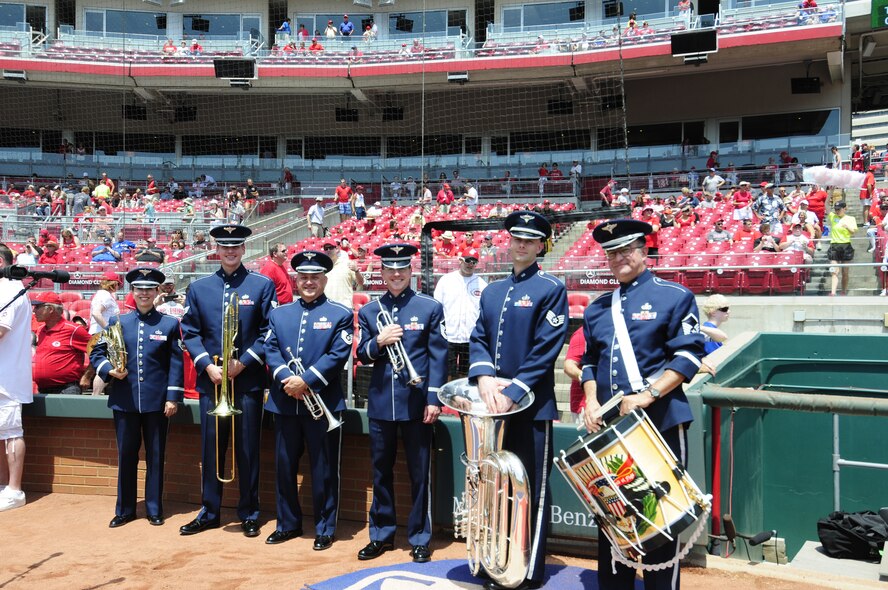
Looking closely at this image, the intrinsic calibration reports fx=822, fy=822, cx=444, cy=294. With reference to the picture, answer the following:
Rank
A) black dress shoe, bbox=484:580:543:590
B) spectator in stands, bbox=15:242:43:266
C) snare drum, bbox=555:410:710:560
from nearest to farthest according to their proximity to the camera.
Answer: snare drum, bbox=555:410:710:560, black dress shoe, bbox=484:580:543:590, spectator in stands, bbox=15:242:43:266

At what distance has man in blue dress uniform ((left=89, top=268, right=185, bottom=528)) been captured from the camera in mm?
5836

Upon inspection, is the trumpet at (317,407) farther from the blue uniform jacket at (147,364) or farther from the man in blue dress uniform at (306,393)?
the blue uniform jacket at (147,364)

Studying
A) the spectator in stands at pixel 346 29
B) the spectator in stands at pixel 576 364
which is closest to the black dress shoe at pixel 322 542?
the spectator in stands at pixel 576 364

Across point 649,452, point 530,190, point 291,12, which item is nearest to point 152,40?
point 291,12

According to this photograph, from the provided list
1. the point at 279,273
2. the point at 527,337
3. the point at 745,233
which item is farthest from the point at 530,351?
the point at 745,233

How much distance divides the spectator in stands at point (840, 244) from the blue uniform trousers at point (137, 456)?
8668 millimetres

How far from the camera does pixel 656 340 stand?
3928 millimetres

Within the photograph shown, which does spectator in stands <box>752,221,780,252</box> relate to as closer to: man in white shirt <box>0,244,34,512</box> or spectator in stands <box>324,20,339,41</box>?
man in white shirt <box>0,244,34,512</box>

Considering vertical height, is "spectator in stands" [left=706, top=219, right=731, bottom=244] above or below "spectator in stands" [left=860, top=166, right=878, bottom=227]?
below

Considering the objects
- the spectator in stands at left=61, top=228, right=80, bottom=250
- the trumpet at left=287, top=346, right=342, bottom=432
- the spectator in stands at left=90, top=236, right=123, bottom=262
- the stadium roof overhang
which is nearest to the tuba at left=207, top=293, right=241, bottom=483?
the trumpet at left=287, top=346, right=342, bottom=432

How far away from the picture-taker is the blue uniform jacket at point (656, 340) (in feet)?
12.5

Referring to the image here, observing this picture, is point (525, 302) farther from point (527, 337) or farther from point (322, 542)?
point (322, 542)

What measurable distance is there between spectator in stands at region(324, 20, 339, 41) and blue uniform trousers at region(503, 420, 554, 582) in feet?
81.0

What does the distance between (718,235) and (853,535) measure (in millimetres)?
8264
